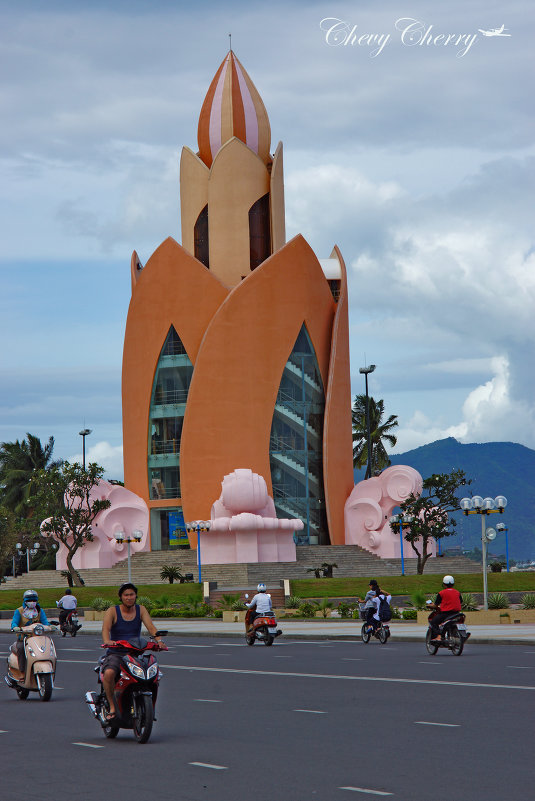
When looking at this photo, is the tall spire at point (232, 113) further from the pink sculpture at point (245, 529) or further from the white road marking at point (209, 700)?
the white road marking at point (209, 700)

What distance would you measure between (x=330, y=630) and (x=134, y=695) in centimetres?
2006

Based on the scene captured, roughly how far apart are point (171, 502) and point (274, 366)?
10.2 metres

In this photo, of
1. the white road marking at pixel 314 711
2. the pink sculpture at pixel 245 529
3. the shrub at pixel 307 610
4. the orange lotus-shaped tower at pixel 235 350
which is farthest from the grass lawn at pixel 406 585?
the white road marking at pixel 314 711

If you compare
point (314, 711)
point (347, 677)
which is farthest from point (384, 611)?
point (314, 711)

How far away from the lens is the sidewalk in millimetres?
24875

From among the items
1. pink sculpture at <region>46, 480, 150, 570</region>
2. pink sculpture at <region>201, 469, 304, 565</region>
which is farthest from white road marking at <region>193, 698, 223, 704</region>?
pink sculpture at <region>46, 480, 150, 570</region>

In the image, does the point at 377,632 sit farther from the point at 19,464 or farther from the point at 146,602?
the point at 19,464

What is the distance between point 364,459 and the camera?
284 feet

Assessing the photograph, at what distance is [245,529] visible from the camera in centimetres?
6081

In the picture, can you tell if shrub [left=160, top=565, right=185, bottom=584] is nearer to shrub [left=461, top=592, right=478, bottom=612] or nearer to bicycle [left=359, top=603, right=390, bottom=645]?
shrub [left=461, top=592, right=478, bottom=612]

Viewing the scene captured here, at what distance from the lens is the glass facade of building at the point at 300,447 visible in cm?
6869

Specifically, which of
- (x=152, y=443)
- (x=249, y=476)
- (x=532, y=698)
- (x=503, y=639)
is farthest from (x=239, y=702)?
(x=152, y=443)

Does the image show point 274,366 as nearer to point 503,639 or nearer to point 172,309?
point 172,309

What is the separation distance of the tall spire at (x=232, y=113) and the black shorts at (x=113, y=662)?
63.2 meters
